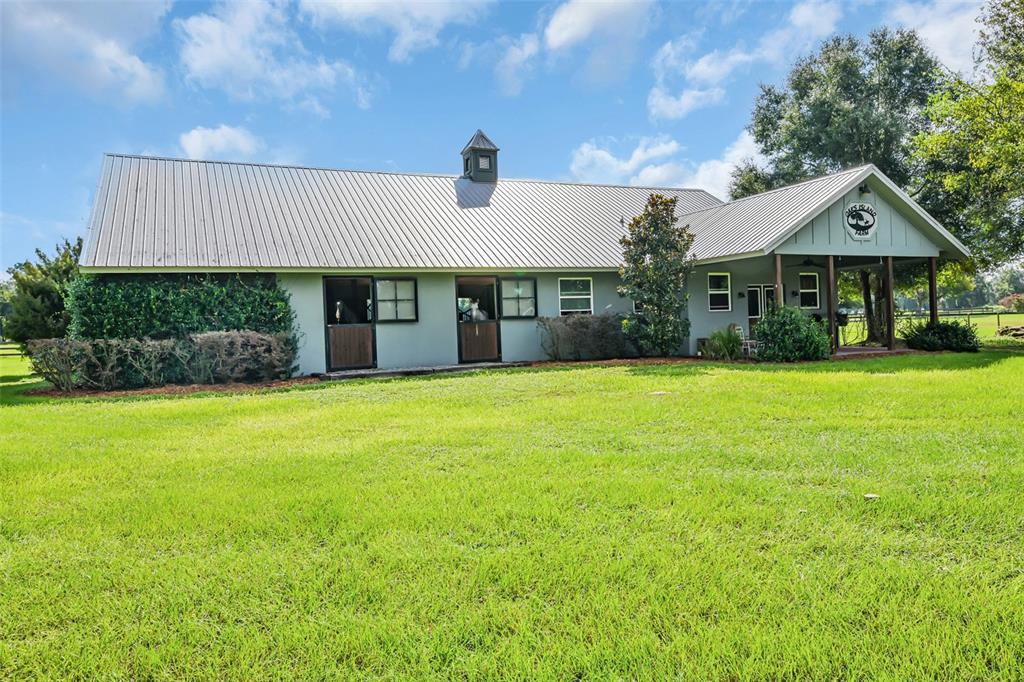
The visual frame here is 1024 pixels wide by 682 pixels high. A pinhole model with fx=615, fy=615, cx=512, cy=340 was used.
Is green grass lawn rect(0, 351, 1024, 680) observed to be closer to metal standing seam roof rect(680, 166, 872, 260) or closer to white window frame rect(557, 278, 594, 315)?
metal standing seam roof rect(680, 166, 872, 260)

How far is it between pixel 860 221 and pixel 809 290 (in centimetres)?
407

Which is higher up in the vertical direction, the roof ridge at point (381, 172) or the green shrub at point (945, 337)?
the roof ridge at point (381, 172)

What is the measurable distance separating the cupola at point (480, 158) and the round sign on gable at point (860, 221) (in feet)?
34.4

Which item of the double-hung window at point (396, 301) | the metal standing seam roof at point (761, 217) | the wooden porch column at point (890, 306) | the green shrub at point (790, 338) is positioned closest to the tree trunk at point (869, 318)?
the wooden porch column at point (890, 306)

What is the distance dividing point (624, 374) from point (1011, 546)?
805 centimetres

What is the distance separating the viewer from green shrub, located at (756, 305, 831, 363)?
13422 mm

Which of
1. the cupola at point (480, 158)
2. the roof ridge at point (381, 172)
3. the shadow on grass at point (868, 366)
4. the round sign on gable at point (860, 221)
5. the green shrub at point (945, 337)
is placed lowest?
the shadow on grass at point (868, 366)

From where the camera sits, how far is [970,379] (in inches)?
361

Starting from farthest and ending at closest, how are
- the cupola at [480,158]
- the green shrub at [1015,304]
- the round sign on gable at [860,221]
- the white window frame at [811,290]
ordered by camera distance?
the green shrub at [1015,304] < the cupola at [480,158] < the white window frame at [811,290] < the round sign on gable at [860,221]

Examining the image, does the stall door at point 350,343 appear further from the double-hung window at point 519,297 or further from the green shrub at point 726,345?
the green shrub at point 726,345

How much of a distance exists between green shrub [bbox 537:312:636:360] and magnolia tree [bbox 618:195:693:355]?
583mm

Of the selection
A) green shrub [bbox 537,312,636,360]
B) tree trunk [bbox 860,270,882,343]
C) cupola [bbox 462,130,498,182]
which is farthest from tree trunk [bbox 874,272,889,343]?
cupola [bbox 462,130,498,182]

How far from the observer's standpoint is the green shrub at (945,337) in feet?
50.3

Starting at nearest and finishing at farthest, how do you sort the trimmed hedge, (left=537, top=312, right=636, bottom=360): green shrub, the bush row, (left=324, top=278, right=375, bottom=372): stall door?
1. the bush row
2. the trimmed hedge
3. (left=324, top=278, right=375, bottom=372): stall door
4. (left=537, top=312, right=636, bottom=360): green shrub
